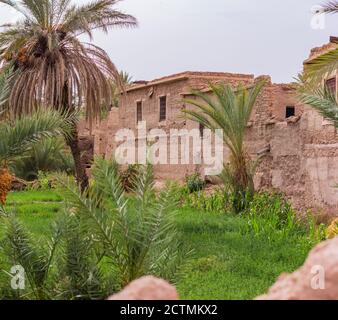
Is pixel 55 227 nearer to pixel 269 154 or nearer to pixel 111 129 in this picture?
pixel 269 154

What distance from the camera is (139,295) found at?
209 cm

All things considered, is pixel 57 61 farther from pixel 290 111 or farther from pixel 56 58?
pixel 290 111

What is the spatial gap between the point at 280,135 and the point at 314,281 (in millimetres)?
14552

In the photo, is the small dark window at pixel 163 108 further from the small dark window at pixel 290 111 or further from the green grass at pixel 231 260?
the green grass at pixel 231 260

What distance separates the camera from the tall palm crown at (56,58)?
50.9 ft

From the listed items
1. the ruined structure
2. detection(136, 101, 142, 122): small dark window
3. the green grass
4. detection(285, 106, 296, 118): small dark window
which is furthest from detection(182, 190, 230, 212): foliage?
detection(136, 101, 142, 122): small dark window

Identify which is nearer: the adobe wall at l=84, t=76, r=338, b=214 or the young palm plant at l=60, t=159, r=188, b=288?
the young palm plant at l=60, t=159, r=188, b=288

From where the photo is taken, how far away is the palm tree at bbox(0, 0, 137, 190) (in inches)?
611

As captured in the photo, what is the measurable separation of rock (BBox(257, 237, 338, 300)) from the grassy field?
4.19 m

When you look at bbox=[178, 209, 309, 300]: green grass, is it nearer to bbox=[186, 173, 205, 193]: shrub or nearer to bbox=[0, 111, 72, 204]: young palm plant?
bbox=[0, 111, 72, 204]: young palm plant

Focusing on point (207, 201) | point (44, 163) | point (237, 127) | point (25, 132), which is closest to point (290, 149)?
point (237, 127)

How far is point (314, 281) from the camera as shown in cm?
214

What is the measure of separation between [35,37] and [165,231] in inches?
418

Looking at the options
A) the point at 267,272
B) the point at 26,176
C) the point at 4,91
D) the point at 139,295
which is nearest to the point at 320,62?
the point at 267,272
